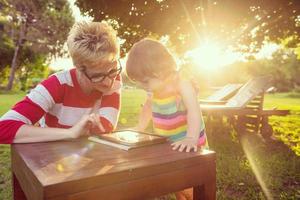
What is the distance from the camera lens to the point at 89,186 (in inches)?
53.7

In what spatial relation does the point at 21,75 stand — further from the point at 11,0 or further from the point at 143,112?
the point at 143,112

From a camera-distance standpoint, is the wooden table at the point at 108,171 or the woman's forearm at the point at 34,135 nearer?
the wooden table at the point at 108,171

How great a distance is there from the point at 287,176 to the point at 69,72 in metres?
3.57

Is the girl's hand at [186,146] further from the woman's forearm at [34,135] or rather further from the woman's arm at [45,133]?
the woman's forearm at [34,135]

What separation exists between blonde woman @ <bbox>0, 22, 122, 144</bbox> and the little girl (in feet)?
0.79

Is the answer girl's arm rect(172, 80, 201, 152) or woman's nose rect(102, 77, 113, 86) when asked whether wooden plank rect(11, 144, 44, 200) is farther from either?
girl's arm rect(172, 80, 201, 152)

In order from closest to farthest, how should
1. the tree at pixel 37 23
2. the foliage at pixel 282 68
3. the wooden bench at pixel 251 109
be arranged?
the wooden bench at pixel 251 109
the tree at pixel 37 23
the foliage at pixel 282 68

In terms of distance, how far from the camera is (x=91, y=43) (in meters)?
2.23

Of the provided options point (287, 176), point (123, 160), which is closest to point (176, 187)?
point (123, 160)

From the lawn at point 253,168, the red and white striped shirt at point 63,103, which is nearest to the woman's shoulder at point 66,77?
the red and white striped shirt at point 63,103

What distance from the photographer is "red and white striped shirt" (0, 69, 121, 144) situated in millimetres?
2262

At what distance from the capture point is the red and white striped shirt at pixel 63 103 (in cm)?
226

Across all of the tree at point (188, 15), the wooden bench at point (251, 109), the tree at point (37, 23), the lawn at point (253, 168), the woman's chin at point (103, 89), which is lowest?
the lawn at point (253, 168)

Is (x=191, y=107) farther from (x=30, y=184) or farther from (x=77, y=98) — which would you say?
(x=30, y=184)
